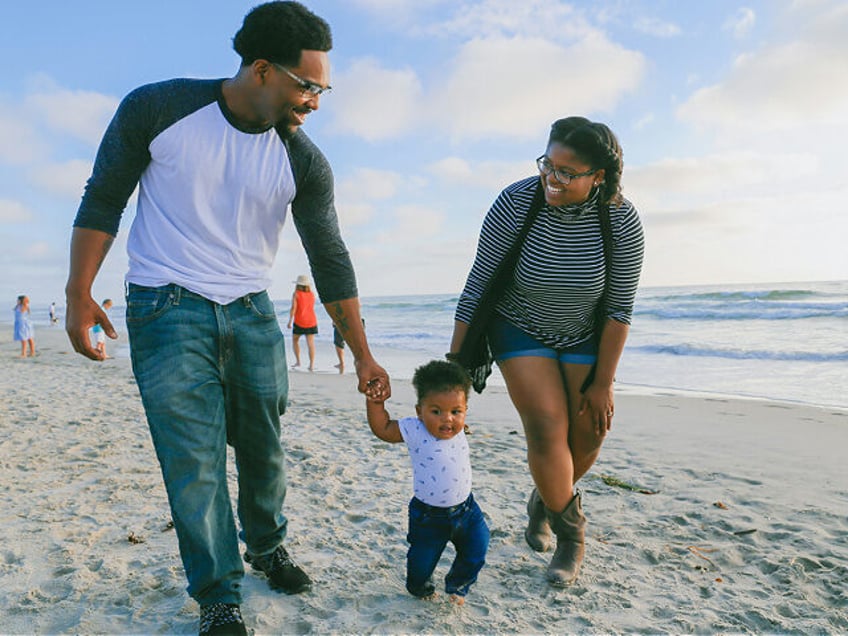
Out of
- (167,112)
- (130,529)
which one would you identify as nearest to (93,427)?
(130,529)

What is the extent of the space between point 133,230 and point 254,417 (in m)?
0.85

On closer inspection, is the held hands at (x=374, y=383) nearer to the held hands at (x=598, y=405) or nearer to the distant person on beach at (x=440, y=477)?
the distant person on beach at (x=440, y=477)

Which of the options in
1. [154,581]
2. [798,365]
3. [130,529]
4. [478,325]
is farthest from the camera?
[798,365]

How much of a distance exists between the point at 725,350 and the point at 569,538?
12654mm

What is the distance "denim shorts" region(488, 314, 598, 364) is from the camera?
315 cm

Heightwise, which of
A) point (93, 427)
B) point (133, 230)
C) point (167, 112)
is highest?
point (167, 112)

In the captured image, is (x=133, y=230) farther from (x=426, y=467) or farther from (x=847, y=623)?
(x=847, y=623)

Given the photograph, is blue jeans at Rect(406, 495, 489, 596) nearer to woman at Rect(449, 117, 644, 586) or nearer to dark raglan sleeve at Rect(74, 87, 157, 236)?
woman at Rect(449, 117, 644, 586)

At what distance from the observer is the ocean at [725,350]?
10070 mm

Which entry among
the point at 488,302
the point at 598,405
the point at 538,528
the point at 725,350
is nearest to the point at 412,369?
the point at 725,350

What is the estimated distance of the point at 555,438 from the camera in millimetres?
3053

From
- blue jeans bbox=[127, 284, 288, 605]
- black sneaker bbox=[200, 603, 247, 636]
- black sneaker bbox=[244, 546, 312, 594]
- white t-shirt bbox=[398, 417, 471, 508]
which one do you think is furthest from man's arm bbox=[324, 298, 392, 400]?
black sneaker bbox=[200, 603, 247, 636]

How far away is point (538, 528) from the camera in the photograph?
11.3 feet

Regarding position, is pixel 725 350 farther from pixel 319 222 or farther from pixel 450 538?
pixel 319 222
